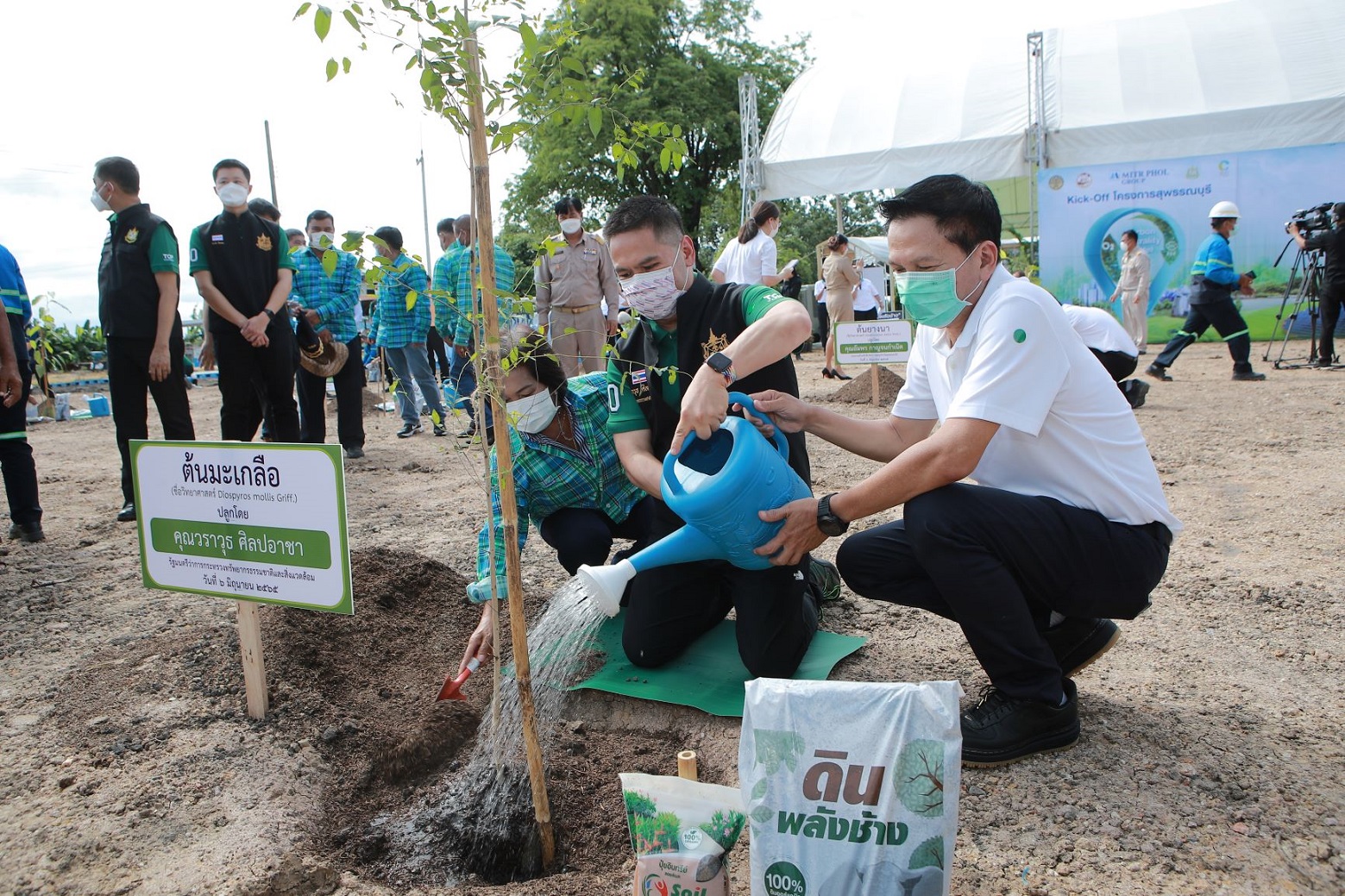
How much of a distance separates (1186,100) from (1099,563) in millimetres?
13861

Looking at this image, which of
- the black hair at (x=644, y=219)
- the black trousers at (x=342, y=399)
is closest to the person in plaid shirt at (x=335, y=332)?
the black trousers at (x=342, y=399)

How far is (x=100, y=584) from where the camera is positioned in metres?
3.75

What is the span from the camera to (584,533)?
9.51ft

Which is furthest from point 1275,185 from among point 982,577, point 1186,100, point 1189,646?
point 982,577

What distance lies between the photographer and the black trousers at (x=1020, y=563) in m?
1.97

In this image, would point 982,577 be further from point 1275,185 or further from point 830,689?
point 1275,185

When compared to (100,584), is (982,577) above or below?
above

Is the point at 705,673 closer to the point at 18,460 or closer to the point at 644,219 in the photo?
the point at 644,219

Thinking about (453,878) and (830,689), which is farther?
(453,878)

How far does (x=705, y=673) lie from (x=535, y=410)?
96 centimetres

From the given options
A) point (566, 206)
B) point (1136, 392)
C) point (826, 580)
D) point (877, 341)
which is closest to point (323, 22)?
point (826, 580)

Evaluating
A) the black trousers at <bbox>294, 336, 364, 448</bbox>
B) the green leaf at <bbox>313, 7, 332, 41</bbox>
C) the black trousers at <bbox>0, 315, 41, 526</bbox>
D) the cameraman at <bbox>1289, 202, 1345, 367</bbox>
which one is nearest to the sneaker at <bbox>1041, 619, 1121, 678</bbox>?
the green leaf at <bbox>313, 7, 332, 41</bbox>

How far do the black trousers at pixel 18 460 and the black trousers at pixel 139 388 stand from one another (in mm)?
398

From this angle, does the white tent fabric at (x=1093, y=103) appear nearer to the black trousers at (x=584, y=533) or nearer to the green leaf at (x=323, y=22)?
the black trousers at (x=584, y=533)
